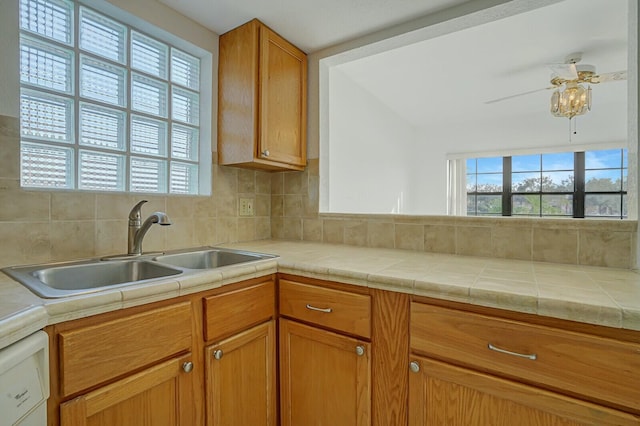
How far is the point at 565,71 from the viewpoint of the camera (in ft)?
8.28

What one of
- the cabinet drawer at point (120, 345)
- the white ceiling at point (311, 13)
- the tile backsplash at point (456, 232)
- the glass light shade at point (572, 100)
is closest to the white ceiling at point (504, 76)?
the glass light shade at point (572, 100)

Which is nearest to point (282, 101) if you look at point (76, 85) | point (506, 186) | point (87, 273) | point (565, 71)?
point (76, 85)

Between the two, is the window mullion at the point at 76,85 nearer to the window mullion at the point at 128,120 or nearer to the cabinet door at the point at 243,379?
the window mullion at the point at 128,120

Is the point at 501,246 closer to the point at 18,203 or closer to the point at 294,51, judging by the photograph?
the point at 294,51

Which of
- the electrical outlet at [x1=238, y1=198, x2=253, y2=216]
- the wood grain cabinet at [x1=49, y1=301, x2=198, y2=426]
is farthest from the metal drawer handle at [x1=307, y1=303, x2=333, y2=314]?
the electrical outlet at [x1=238, y1=198, x2=253, y2=216]

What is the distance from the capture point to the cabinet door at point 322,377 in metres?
1.11

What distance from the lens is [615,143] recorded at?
13.7 ft

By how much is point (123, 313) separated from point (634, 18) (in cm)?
205

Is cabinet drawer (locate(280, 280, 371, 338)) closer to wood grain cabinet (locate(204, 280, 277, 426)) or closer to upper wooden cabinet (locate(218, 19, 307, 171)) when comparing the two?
wood grain cabinet (locate(204, 280, 277, 426))

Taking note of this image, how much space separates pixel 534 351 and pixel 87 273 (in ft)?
4.96

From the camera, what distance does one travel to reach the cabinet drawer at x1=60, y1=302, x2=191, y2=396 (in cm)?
76

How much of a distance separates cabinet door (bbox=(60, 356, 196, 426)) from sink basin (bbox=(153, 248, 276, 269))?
555 millimetres

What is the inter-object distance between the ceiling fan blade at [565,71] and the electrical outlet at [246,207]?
2455 millimetres

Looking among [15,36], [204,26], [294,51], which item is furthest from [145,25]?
[294,51]
